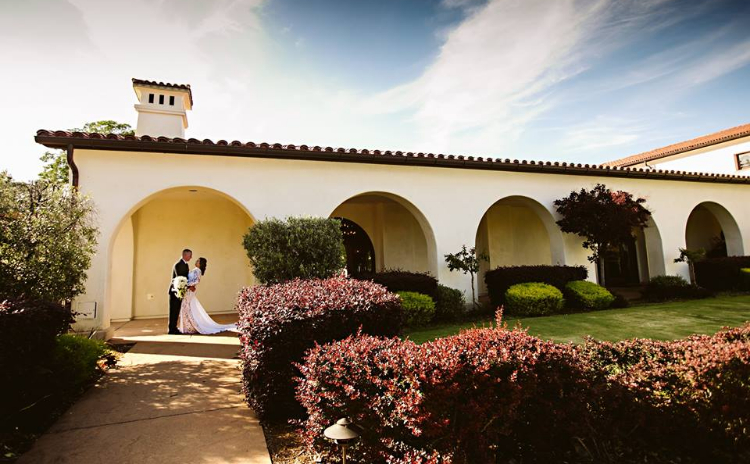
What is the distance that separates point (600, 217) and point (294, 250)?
27.4 feet

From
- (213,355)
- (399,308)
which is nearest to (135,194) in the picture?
(213,355)

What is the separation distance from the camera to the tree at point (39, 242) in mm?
4895

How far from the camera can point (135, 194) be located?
7562mm

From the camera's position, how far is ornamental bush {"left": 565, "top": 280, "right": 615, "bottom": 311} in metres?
9.69

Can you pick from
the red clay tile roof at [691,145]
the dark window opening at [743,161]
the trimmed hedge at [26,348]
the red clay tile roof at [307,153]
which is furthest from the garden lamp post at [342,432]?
the dark window opening at [743,161]

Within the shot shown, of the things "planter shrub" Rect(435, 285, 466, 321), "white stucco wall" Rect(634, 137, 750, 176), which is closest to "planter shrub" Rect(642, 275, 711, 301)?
"planter shrub" Rect(435, 285, 466, 321)

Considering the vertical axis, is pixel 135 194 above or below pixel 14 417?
above

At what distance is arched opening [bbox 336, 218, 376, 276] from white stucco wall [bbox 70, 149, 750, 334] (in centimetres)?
437

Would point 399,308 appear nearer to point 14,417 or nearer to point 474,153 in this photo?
point 14,417

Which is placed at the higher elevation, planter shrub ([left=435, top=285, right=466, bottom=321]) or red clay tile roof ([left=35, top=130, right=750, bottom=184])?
red clay tile roof ([left=35, top=130, right=750, bottom=184])

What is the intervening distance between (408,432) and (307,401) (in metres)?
0.82

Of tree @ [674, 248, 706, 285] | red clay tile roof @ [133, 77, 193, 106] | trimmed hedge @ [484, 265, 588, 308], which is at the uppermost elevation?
red clay tile roof @ [133, 77, 193, 106]

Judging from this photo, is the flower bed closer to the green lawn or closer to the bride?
the green lawn

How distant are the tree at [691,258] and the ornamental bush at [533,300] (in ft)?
19.0
